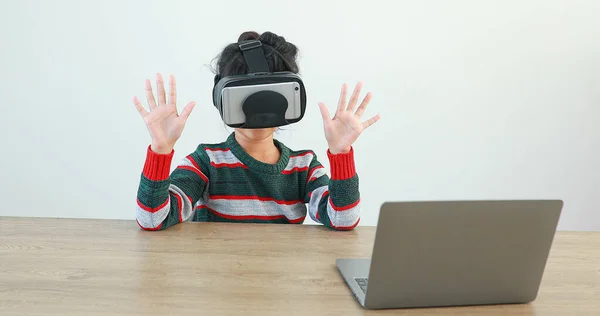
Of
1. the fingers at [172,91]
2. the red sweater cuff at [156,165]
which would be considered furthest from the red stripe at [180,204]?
the fingers at [172,91]

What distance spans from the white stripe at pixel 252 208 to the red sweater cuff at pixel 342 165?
28 cm

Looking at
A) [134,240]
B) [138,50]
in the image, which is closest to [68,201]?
[138,50]

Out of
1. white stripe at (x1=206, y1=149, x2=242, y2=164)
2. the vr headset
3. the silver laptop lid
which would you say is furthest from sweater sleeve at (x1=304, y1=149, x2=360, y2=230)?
the silver laptop lid

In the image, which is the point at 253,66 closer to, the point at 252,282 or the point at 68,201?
the point at 252,282

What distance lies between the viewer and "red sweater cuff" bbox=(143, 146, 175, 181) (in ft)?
4.36

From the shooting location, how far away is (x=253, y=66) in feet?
4.37

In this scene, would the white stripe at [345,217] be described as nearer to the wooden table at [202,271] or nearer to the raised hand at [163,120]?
the wooden table at [202,271]

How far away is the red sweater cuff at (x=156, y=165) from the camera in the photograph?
1329 millimetres

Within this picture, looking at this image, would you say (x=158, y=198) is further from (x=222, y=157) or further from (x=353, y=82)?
(x=353, y=82)

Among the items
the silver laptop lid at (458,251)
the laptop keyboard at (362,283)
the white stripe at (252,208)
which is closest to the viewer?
the silver laptop lid at (458,251)

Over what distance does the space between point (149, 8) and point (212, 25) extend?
0.27 metres

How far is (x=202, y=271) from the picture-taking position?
1.10 m

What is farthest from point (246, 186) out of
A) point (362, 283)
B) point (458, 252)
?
point (458, 252)

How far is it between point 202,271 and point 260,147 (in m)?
0.58
